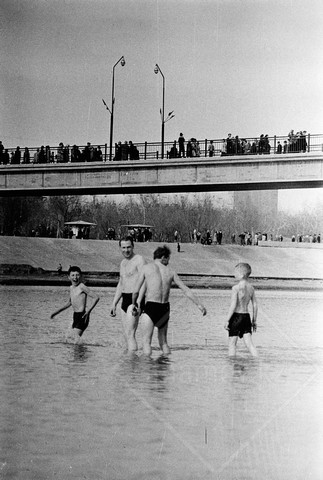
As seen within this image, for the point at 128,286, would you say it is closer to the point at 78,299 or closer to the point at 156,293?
the point at 156,293

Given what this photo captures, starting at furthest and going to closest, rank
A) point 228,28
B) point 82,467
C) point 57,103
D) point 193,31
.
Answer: point 57,103 < point 193,31 < point 228,28 < point 82,467

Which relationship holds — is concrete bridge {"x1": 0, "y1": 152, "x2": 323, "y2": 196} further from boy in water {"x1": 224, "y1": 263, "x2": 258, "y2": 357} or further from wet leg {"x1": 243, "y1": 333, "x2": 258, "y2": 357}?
boy in water {"x1": 224, "y1": 263, "x2": 258, "y2": 357}

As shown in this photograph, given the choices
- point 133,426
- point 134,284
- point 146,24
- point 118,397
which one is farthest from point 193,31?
point 133,426

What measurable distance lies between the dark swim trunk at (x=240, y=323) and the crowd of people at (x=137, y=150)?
96.1ft

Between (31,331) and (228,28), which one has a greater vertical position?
(228,28)

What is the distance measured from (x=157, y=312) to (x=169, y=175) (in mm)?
33285

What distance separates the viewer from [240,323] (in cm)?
1329

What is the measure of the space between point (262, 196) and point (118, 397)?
6641 centimetres

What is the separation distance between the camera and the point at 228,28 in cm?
1496

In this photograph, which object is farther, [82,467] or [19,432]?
[19,432]

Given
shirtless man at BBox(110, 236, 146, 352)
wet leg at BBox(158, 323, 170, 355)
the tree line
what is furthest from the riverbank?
wet leg at BBox(158, 323, 170, 355)

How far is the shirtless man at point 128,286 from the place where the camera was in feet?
45.5

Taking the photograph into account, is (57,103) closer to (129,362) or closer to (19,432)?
(129,362)

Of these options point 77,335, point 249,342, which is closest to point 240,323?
point 249,342
